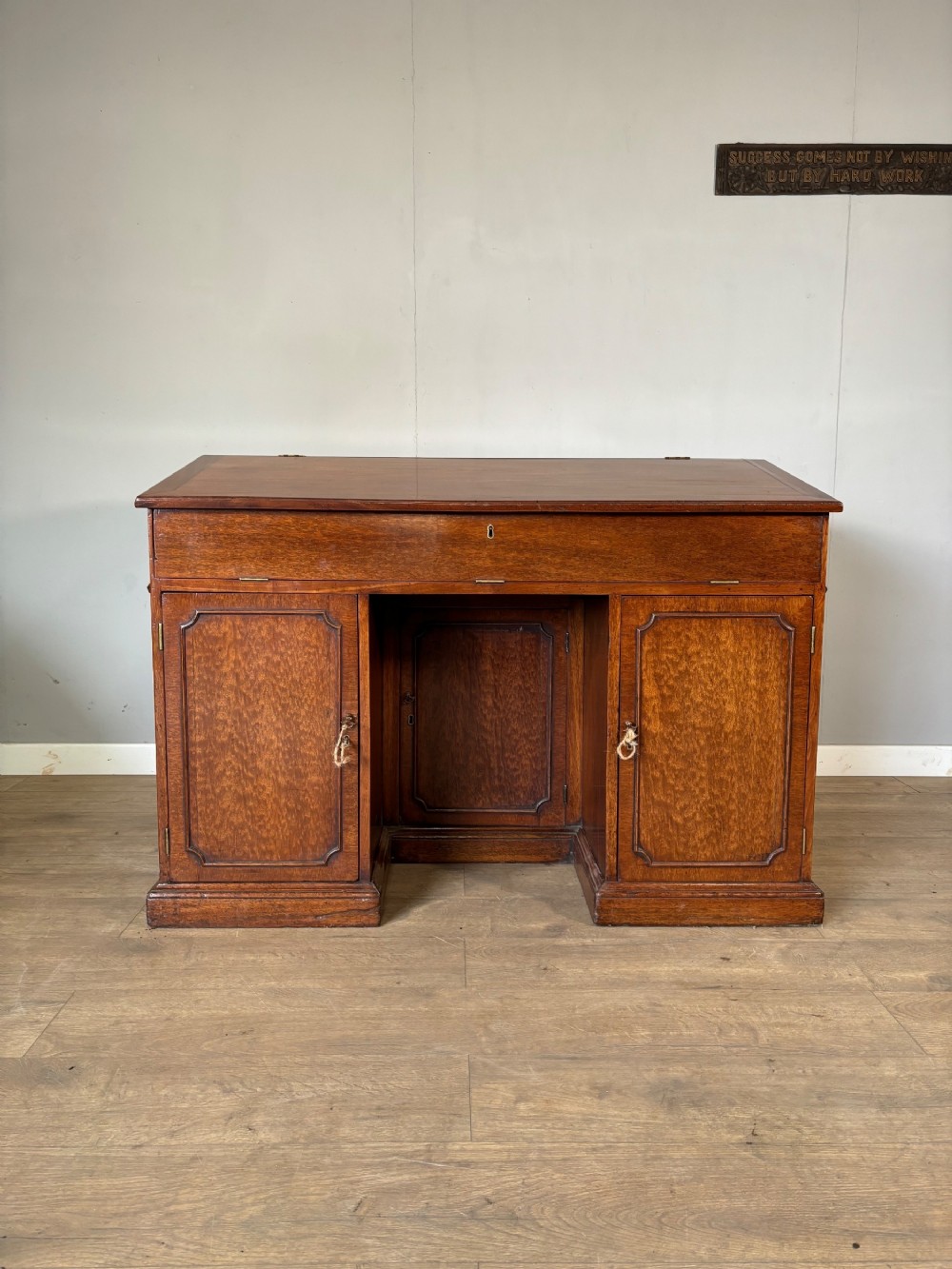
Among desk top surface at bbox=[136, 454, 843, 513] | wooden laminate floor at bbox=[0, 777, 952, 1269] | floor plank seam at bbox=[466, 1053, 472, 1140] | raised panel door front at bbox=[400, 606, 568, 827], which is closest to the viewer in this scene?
wooden laminate floor at bbox=[0, 777, 952, 1269]

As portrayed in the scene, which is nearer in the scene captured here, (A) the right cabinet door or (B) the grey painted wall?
(A) the right cabinet door

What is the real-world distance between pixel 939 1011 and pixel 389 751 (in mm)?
1424

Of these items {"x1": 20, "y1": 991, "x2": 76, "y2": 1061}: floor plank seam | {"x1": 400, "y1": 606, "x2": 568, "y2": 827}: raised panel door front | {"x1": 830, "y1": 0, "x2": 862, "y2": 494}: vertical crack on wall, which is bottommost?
{"x1": 20, "y1": 991, "x2": 76, "y2": 1061}: floor plank seam

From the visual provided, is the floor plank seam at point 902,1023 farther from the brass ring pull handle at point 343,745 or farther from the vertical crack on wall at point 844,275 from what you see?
the vertical crack on wall at point 844,275

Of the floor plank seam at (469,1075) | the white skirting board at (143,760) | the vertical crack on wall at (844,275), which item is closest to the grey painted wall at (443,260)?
the vertical crack on wall at (844,275)

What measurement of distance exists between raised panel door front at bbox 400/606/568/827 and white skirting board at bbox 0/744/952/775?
110cm

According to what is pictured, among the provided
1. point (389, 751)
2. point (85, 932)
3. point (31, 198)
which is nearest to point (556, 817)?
point (389, 751)

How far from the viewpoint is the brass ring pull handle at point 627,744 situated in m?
2.75

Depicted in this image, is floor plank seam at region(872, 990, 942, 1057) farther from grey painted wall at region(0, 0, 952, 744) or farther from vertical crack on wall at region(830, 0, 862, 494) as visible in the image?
vertical crack on wall at region(830, 0, 862, 494)

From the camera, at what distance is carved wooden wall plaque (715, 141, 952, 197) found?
11.8ft

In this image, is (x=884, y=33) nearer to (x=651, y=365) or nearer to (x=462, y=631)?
(x=651, y=365)

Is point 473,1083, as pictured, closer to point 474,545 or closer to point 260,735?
point 260,735

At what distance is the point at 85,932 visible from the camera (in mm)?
2754

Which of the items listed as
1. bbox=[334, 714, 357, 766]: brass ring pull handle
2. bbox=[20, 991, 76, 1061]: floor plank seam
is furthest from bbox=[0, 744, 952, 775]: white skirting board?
bbox=[20, 991, 76, 1061]: floor plank seam
